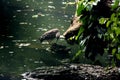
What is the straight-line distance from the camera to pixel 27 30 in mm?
20062

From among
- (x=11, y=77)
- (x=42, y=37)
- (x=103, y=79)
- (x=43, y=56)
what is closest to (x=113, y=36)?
(x=103, y=79)

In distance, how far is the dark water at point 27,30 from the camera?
1437cm

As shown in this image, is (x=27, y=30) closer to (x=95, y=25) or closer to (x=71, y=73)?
(x=71, y=73)

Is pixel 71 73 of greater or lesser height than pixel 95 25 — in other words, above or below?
below

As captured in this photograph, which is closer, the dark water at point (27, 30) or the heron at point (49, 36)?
the dark water at point (27, 30)

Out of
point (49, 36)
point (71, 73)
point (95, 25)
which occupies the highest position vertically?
point (95, 25)

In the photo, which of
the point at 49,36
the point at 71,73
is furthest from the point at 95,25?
the point at 49,36

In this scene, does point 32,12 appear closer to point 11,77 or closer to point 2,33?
point 2,33

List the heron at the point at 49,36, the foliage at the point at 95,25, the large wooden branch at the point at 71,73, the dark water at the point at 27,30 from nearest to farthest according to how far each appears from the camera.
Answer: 1. the foliage at the point at 95,25
2. the large wooden branch at the point at 71,73
3. the dark water at the point at 27,30
4. the heron at the point at 49,36

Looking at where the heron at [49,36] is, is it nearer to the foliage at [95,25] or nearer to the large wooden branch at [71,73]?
the large wooden branch at [71,73]

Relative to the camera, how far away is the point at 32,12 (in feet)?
84.7

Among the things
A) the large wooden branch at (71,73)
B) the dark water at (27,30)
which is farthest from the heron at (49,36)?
the large wooden branch at (71,73)

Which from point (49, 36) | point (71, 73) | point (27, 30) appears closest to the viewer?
point (71, 73)

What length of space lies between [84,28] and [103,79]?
5.91 metres
